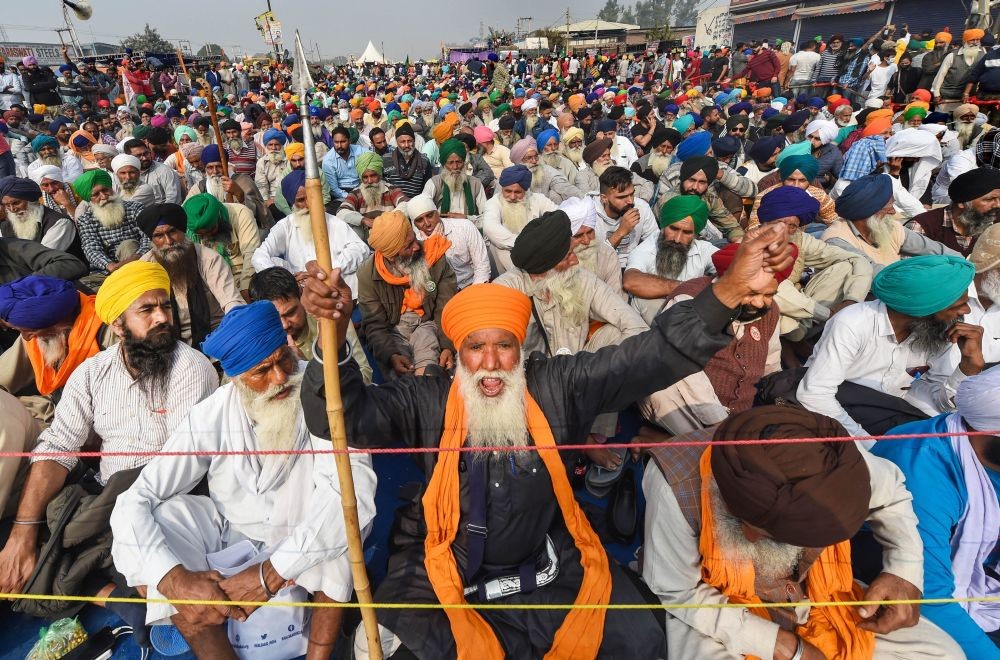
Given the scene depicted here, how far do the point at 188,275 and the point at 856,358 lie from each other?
4519 mm

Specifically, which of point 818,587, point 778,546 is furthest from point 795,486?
point 818,587

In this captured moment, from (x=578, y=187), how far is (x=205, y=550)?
6234 millimetres

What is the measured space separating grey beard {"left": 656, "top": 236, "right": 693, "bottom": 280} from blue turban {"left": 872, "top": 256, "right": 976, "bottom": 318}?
147 centimetres

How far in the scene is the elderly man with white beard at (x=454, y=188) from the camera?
20.9 feet

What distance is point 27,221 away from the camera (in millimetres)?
5059

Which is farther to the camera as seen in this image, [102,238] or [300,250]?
[102,238]

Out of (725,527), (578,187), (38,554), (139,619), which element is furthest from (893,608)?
(578,187)

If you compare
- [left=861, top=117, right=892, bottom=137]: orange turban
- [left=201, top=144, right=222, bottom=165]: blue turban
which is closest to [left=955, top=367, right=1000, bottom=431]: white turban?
[left=861, top=117, right=892, bottom=137]: orange turban

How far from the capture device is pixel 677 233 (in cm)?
397

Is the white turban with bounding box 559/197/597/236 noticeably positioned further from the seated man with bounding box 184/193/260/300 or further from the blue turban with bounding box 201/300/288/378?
the seated man with bounding box 184/193/260/300

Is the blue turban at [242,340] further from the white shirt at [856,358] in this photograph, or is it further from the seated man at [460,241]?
the white shirt at [856,358]

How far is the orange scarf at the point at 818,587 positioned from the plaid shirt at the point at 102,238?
5.47 metres

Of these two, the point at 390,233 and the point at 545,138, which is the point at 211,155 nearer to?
the point at 390,233

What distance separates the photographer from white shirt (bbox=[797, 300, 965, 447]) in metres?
2.73
